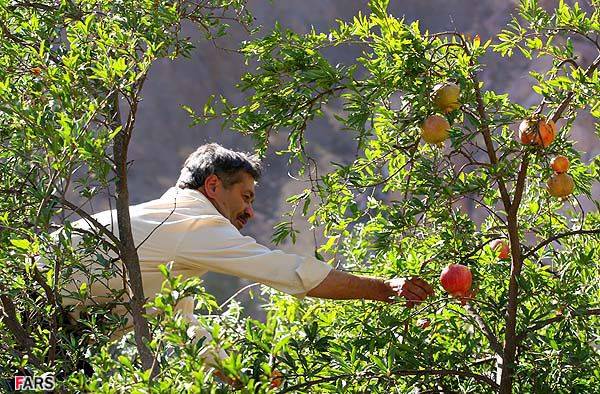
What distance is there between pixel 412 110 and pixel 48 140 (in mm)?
867

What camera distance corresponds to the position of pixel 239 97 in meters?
5.73

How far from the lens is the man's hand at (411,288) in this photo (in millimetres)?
1997

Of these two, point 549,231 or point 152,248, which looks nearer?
point 152,248

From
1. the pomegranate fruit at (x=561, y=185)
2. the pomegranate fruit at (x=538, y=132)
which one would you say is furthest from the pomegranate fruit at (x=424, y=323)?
the pomegranate fruit at (x=538, y=132)

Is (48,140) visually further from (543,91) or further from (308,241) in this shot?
(308,241)

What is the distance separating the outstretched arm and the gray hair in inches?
25.2

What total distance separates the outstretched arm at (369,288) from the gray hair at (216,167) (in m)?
0.64

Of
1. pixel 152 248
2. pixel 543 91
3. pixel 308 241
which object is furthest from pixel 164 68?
pixel 543 91

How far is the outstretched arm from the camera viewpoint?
2.01m

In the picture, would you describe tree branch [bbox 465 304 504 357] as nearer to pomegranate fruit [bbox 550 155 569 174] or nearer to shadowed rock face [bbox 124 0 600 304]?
pomegranate fruit [bbox 550 155 569 174]

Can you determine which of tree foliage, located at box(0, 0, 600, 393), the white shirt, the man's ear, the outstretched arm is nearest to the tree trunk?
tree foliage, located at box(0, 0, 600, 393)

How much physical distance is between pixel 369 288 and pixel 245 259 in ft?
0.97

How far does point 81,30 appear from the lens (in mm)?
1684

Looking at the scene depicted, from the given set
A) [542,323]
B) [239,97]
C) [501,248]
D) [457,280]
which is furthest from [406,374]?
[239,97]
